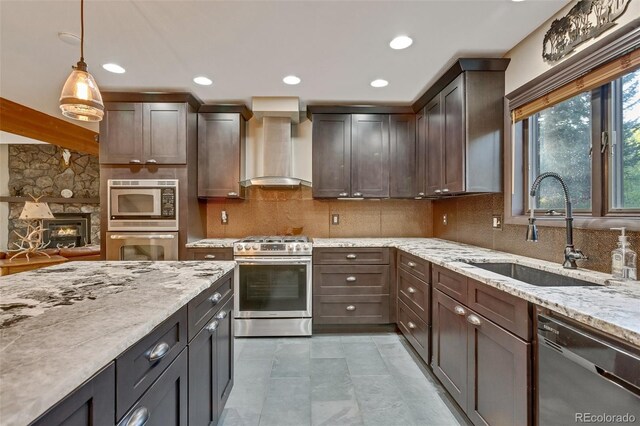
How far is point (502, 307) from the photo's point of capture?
1.32 meters

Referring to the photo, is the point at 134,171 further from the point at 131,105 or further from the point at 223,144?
the point at 223,144

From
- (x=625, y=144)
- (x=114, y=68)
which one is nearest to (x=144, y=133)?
(x=114, y=68)

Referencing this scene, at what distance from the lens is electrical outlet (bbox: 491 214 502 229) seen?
7.50ft

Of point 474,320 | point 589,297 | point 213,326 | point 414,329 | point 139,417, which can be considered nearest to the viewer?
point 139,417

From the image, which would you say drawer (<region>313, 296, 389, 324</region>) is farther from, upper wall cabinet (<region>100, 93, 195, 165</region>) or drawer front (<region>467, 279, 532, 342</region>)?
upper wall cabinet (<region>100, 93, 195, 165</region>)

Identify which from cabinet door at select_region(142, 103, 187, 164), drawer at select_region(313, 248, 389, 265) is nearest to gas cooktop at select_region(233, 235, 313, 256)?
drawer at select_region(313, 248, 389, 265)

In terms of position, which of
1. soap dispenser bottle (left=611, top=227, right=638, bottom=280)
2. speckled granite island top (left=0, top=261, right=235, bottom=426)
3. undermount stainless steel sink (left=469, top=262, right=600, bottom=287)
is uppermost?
soap dispenser bottle (left=611, top=227, right=638, bottom=280)

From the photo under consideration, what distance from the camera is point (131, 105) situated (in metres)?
2.89

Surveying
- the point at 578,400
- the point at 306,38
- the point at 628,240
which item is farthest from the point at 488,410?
the point at 306,38

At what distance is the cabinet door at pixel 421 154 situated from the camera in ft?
9.80

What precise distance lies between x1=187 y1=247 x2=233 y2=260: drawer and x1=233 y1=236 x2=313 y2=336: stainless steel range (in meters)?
0.10

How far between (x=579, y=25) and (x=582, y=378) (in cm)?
186

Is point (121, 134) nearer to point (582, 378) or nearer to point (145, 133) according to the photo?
point (145, 133)

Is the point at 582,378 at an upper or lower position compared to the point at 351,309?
upper
